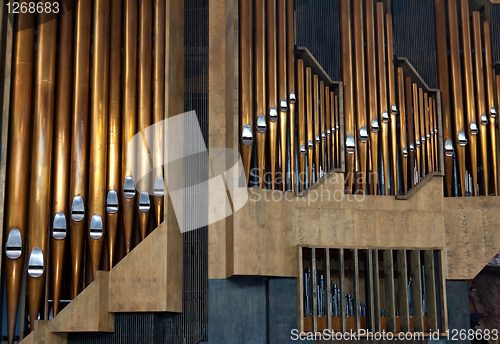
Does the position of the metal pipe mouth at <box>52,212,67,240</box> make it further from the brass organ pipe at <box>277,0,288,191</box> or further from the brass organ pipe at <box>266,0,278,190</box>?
the brass organ pipe at <box>277,0,288,191</box>

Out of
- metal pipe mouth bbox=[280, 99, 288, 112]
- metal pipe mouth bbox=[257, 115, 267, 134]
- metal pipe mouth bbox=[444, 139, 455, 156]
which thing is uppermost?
metal pipe mouth bbox=[280, 99, 288, 112]

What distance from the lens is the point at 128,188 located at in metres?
7.73

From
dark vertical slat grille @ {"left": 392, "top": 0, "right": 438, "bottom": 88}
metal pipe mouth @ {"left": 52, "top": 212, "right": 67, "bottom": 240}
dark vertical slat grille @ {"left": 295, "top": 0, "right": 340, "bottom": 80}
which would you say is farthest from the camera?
dark vertical slat grille @ {"left": 392, "top": 0, "right": 438, "bottom": 88}

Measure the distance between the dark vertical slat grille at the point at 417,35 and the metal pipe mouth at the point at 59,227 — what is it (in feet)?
15.1

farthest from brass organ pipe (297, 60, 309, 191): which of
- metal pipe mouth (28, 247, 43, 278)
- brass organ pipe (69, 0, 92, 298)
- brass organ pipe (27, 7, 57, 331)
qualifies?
metal pipe mouth (28, 247, 43, 278)

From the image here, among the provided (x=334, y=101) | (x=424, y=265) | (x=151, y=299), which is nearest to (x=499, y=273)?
(x=424, y=265)

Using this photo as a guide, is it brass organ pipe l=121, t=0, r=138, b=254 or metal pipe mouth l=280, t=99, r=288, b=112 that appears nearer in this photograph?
brass organ pipe l=121, t=0, r=138, b=254

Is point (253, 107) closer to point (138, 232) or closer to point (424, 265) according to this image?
point (138, 232)

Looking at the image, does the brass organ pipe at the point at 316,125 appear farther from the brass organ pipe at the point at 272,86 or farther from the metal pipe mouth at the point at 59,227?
the metal pipe mouth at the point at 59,227

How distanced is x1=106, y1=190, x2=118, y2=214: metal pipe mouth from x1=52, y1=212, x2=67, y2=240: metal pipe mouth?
0.50m

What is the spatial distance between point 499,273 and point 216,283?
13.4 feet

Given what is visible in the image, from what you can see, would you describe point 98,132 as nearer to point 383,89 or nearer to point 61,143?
point 61,143

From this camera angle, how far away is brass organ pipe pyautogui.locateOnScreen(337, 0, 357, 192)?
8.18 meters

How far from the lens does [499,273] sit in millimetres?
9281
